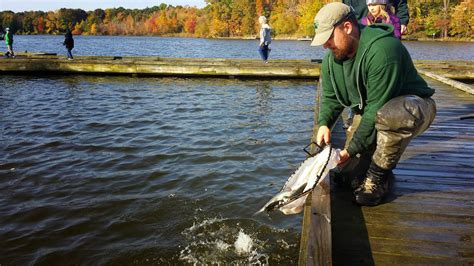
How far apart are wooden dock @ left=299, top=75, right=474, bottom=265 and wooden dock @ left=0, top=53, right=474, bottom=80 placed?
1254 cm

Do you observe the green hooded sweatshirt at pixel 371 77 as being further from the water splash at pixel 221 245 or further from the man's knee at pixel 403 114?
the water splash at pixel 221 245

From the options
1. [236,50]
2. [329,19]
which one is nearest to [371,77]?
[329,19]

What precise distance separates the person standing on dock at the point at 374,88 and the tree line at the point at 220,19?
160 ft

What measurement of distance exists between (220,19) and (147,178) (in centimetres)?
12031

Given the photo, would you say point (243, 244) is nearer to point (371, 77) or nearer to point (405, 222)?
point (405, 222)

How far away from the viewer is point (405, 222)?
313 centimetres

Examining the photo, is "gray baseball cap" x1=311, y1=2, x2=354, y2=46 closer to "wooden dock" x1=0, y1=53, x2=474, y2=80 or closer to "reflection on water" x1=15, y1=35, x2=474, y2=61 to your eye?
"wooden dock" x1=0, y1=53, x2=474, y2=80

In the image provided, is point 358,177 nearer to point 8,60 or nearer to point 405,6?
point 405,6

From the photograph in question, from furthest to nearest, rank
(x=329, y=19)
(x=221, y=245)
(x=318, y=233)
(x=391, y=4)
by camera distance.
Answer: (x=391, y=4) < (x=221, y=245) < (x=329, y=19) < (x=318, y=233)

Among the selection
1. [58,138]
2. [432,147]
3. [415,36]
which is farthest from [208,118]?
[415,36]

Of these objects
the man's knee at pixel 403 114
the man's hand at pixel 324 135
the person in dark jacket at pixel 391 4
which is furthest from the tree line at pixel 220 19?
the man's knee at pixel 403 114

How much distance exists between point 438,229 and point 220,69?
1488cm

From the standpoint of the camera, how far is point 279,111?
37.6ft

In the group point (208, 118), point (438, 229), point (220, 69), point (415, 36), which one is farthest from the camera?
point (415, 36)
